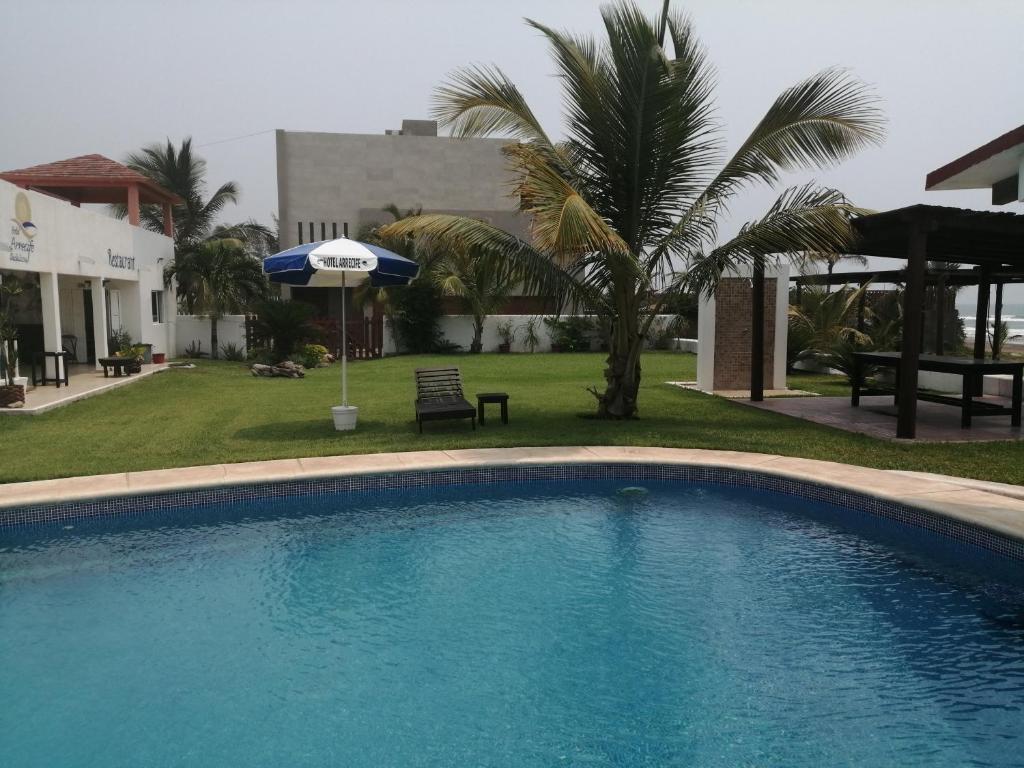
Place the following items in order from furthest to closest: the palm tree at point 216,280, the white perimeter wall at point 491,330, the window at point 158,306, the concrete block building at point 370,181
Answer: the concrete block building at point 370,181, the white perimeter wall at point 491,330, the palm tree at point 216,280, the window at point 158,306

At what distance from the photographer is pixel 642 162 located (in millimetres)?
10867

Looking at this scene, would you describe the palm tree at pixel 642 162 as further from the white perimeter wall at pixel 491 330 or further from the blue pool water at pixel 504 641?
the white perimeter wall at pixel 491 330

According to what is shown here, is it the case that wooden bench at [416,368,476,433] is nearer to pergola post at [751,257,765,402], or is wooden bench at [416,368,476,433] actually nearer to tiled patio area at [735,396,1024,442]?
tiled patio area at [735,396,1024,442]

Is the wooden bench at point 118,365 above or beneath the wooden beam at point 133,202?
beneath

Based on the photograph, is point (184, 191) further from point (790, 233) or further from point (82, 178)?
point (790, 233)

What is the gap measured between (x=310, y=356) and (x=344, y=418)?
11.8 meters

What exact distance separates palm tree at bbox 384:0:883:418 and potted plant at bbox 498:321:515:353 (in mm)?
16867

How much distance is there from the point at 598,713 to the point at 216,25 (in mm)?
16039

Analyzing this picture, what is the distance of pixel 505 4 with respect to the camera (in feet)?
36.3

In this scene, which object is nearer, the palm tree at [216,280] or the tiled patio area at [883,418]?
the tiled patio area at [883,418]

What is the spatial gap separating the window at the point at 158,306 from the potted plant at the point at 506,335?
11723 mm

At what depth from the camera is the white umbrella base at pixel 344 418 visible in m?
10.7

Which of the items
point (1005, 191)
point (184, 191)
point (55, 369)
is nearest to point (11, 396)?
point (55, 369)

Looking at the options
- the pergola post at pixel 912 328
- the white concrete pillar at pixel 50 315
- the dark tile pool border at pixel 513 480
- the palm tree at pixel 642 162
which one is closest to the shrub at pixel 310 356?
the white concrete pillar at pixel 50 315
